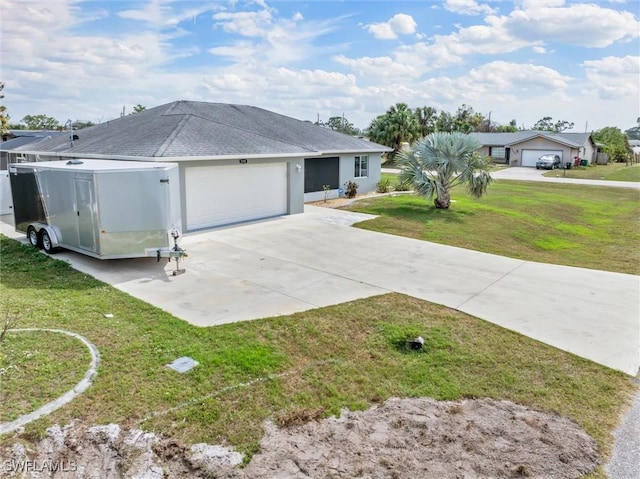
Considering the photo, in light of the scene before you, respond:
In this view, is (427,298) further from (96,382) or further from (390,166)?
(390,166)

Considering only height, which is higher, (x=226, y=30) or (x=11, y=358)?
(x=226, y=30)

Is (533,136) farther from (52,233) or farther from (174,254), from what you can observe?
(52,233)

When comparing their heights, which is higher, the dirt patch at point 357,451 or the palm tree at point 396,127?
the palm tree at point 396,127

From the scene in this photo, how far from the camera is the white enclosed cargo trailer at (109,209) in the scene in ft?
31.2

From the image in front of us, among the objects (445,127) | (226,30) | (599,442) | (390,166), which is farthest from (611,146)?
(599,442)

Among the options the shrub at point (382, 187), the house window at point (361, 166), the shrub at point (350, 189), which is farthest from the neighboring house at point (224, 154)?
the shrub at point (382, 187)

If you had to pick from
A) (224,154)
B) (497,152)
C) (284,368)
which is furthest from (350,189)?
(497,152)

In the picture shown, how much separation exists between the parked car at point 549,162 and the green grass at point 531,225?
71.1ft

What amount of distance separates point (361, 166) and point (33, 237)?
15937 mm

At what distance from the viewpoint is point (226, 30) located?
1764 cm

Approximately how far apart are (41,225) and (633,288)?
1362cm

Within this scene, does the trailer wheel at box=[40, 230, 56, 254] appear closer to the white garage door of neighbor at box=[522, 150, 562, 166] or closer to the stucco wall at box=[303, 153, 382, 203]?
the stucco wall at box=[303, 153, 382, 203]

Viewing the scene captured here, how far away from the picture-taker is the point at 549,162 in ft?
152

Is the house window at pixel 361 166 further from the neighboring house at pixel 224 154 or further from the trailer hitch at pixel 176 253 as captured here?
the trailer hitch at pixel 176 253
